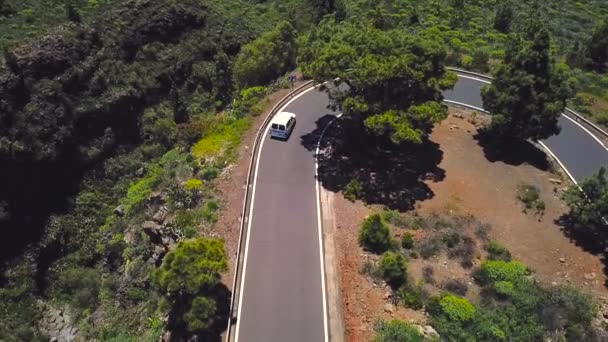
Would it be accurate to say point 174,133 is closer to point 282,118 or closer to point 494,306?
point 282,118

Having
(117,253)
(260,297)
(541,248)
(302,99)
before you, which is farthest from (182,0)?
(541,248)

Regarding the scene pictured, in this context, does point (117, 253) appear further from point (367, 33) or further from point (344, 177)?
point (367, 33)

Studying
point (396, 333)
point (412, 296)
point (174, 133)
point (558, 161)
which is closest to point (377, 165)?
point (412, 296)

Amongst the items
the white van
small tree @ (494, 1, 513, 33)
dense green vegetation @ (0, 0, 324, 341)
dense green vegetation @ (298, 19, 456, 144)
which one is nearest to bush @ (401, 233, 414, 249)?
dense green vegetation @ (298, 19, 456, 144)

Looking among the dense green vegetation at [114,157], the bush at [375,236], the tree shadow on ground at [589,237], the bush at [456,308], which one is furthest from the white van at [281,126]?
the tree shadow on ground at [589,237]

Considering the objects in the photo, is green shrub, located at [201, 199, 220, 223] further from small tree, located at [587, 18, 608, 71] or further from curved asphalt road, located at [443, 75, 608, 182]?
small tree, located at [587, 18, 608, 71]
